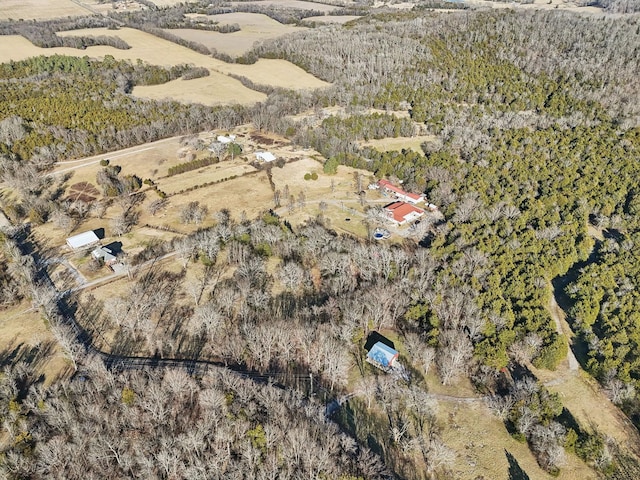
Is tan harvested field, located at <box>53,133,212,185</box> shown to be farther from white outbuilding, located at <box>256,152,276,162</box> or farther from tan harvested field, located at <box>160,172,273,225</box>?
white outbuilding, located at <box>256,152,276,162</box>

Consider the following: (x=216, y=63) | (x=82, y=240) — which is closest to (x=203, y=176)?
(x=82, y=240)

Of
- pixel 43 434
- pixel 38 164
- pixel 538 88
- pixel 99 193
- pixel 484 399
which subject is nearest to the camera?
pixel 43 434

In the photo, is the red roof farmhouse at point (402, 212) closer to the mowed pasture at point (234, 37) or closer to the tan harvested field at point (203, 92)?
the tan harvested field at point (203, 92)

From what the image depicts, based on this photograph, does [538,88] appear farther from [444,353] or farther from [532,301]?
[444,353]

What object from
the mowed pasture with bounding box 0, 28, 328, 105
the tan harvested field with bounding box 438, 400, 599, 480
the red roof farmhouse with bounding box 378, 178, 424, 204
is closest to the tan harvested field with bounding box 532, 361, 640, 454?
the tan harvested field with bounding box 438, 400, 599, 480

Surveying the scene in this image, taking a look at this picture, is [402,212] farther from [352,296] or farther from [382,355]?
[382,355]

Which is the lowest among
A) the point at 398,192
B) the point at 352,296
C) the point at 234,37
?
the point at 398,192

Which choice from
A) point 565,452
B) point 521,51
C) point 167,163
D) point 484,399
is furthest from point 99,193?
point 521,51
